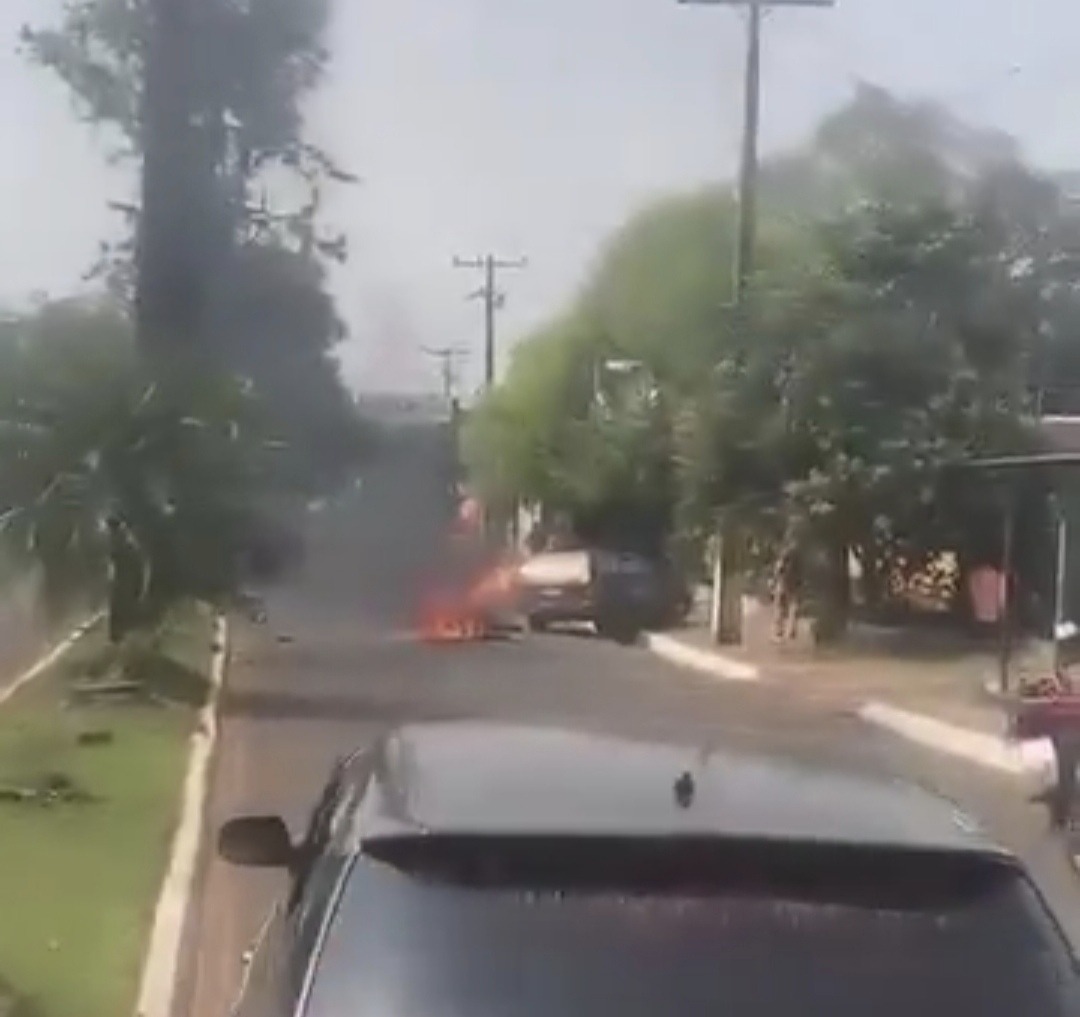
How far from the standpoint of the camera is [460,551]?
1981 cm

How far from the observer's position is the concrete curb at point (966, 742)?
14586 mm

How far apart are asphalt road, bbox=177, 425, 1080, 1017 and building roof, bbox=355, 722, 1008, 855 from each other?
7589 mm

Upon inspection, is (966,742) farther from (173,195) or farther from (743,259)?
(743,259)

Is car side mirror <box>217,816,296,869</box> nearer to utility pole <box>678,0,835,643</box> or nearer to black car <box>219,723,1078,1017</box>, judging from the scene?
black car <box>219,723,1078,1017</box>


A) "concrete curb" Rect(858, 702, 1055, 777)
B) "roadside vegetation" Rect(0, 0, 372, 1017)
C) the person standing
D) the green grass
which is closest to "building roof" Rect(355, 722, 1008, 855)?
the green grass

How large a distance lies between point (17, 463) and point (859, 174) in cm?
1132

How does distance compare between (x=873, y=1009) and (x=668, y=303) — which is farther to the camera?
(x=668, y=303)

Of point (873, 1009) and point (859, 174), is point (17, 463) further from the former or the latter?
point (873, 1009)

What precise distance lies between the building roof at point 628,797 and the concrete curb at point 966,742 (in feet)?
28.2

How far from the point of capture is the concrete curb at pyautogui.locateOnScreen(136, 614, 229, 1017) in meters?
8.69

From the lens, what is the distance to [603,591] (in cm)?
2652

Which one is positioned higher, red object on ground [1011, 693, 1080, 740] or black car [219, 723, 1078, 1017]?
black car [219, 723, 1078, 1017]

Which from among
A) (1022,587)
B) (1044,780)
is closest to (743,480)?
(1022,587)

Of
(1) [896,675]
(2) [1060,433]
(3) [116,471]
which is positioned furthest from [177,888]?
(2) [1060,433]
